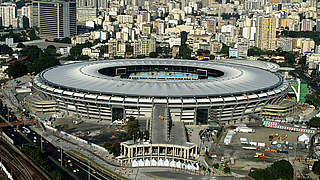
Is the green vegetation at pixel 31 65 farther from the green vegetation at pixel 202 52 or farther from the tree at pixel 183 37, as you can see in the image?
the tree at pixel 183 37

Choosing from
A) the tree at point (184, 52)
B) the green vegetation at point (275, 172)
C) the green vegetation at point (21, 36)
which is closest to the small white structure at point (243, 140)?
the green vegetation at point (275, 172)

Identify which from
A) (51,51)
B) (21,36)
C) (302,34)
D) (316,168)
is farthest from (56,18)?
(316,168)

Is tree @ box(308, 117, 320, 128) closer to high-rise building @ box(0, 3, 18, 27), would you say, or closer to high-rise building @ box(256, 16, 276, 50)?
high-rise building @ box(256, 16, 276, 50)

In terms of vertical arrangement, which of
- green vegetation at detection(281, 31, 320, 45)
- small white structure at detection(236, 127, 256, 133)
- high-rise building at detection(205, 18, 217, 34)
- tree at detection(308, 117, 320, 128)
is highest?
high-rise building at detection(205, 18, 217, 34)

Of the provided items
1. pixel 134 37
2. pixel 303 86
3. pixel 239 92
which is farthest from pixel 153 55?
pixel 239 92

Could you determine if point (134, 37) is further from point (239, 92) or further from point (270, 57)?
point (239, 92)

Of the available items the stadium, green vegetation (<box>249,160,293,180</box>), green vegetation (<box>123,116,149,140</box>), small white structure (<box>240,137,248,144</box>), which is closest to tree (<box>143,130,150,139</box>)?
green vegetation (<box>123,116,149,140</box>)
